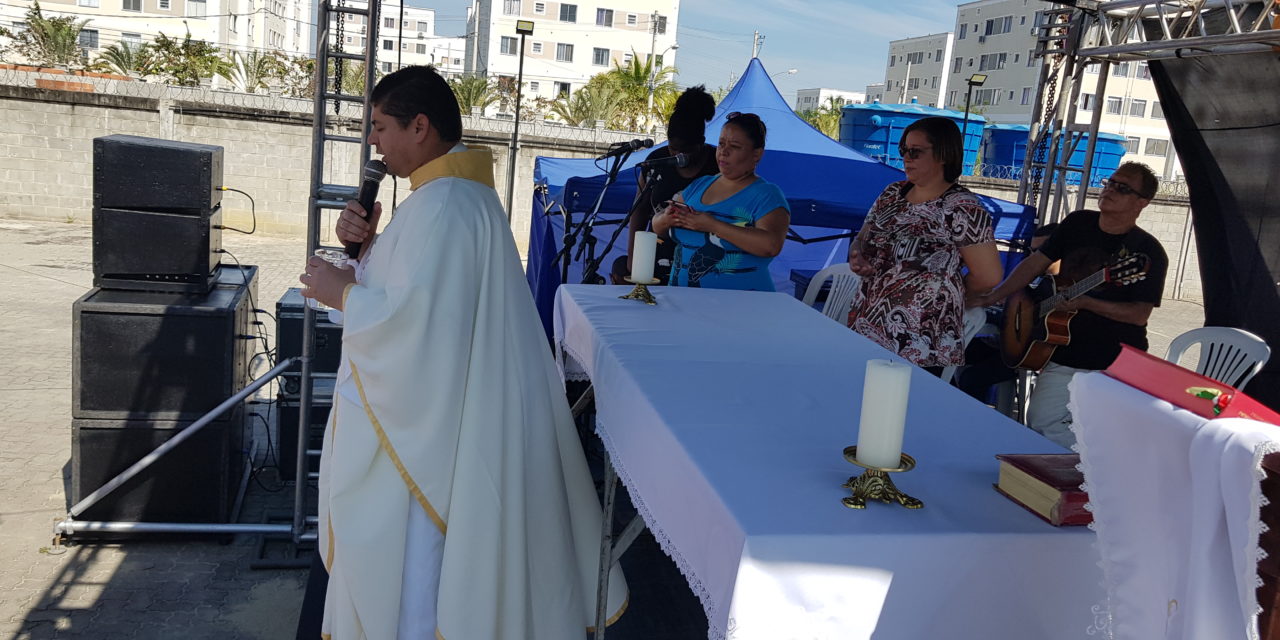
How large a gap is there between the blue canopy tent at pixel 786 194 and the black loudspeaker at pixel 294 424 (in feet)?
4.96

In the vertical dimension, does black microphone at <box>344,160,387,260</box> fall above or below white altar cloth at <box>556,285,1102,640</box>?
above

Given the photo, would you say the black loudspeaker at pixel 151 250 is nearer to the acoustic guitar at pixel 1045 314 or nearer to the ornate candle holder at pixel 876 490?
the ornate candle holder at pixel 876 490

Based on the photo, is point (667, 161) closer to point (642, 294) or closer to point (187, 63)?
point (642, 294)

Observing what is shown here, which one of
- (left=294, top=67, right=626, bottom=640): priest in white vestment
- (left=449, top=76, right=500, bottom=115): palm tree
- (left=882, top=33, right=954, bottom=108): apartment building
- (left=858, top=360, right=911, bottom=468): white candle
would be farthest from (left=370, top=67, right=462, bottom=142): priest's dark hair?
(left=882, top=33, right=954, bottom=108): apartment building

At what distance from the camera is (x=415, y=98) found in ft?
7.38

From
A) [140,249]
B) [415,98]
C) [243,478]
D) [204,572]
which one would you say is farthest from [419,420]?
[243,478]

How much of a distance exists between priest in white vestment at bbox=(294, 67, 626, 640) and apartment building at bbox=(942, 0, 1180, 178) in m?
37.7

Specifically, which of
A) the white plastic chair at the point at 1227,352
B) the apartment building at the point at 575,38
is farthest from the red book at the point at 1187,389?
the apartment building at the point at 575,38

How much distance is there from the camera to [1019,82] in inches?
1836

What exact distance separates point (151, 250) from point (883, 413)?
3144mm

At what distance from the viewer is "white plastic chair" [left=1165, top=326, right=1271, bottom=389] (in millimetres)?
4520

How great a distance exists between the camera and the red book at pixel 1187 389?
3.65ft

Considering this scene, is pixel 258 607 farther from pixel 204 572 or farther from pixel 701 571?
pixel 701 571

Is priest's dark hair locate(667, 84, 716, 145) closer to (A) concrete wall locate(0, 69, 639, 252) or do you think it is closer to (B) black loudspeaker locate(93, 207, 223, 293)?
(B) black loudspeaker locate(93, 207, 223, 293)
